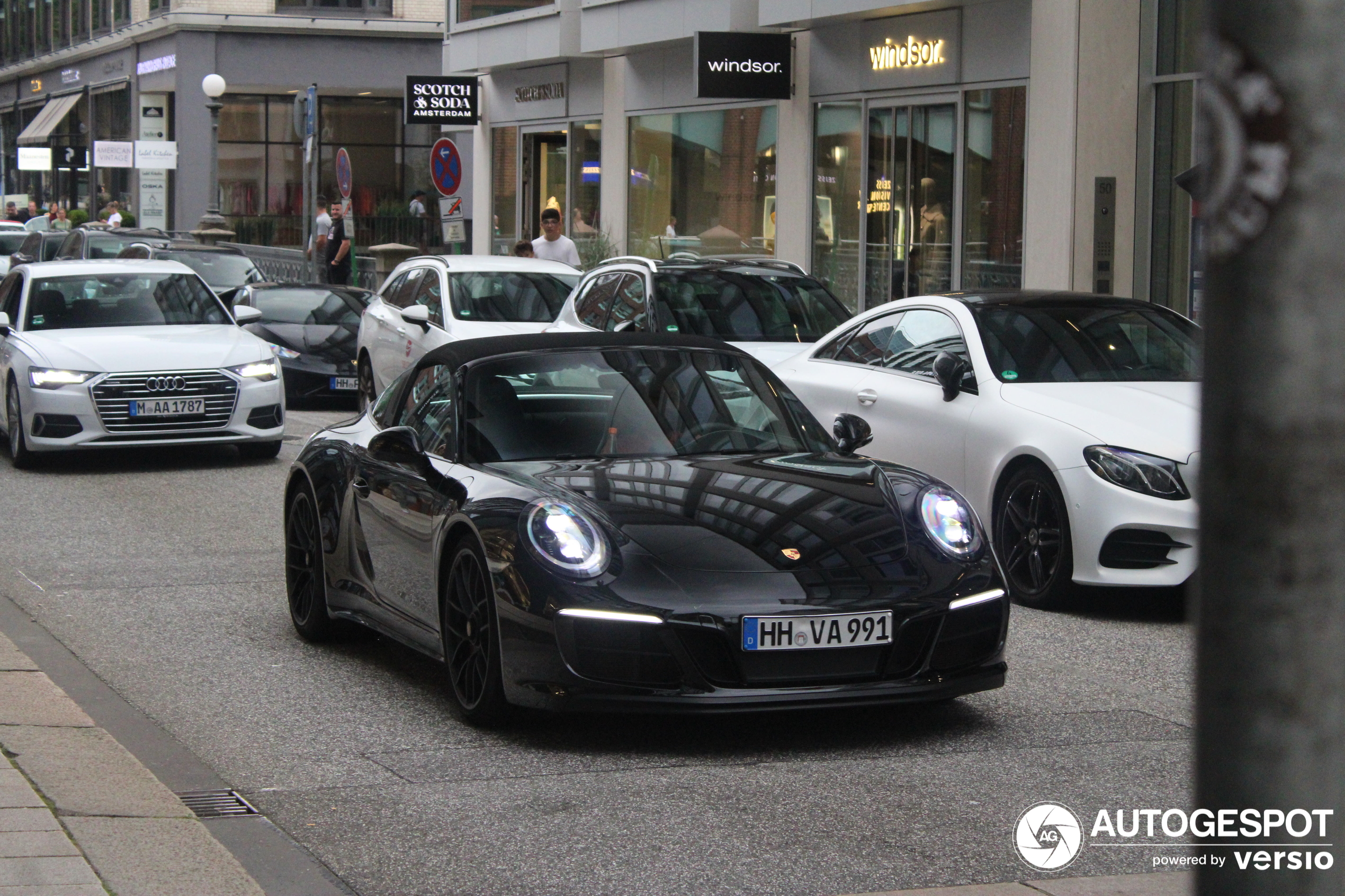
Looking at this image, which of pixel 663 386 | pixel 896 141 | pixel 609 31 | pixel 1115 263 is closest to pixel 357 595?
pixel 663 386

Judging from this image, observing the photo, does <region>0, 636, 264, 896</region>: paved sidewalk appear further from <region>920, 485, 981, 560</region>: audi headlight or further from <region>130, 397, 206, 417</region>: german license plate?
<region>130, 397, 206, 417</region>: german license plate

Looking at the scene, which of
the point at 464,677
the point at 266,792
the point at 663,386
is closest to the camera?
the point at 266,792

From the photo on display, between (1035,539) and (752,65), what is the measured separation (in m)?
14.6

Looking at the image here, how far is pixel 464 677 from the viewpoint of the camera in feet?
21.0

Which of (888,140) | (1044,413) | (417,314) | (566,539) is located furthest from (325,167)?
(566,539)

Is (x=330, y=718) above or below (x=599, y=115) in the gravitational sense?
below

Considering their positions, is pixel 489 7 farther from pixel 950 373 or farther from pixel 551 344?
pixel 551 344

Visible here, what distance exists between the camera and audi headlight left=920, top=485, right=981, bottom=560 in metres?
6.21

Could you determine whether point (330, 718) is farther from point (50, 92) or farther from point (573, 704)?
point (50, 92)

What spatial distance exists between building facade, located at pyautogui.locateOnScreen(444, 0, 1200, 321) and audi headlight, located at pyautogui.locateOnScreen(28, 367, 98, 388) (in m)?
7.01

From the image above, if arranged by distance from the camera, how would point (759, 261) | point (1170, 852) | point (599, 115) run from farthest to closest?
point (599, 115), point (759, 261), point (1170, 852)

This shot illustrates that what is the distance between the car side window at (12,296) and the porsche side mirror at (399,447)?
350 inches

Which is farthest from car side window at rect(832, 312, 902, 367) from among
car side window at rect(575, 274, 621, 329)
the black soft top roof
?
car side window at rect(575, 274, 621, 329)

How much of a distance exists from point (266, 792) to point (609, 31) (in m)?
22.1
